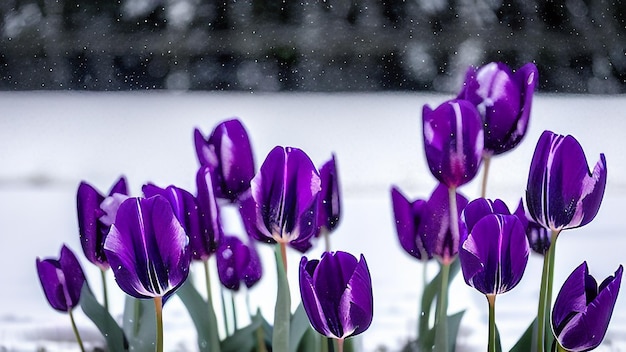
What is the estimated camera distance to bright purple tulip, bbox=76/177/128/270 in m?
0.19

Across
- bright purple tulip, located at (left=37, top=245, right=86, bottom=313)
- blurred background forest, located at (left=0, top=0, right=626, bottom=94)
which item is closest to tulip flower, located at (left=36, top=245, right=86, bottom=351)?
bright purple tulip, located at (left=37, top=245, right=86, bottom=313)

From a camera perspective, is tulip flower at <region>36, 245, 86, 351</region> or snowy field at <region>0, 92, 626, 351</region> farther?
snowy field at <region>0, 92, 626, 351</region>

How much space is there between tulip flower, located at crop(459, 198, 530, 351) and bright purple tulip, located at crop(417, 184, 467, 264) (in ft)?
0.10

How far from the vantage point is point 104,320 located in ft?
0.74

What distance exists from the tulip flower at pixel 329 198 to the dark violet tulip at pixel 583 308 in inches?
2.7

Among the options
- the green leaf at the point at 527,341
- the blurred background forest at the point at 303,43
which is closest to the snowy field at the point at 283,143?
the blurred background forest at the point at 303,43

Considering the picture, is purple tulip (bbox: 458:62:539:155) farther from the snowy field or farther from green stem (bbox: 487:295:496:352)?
the snowy field

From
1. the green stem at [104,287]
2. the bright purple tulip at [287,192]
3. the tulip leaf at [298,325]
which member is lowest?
the tulip leaf at [298,325]

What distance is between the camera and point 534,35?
44 centimetres

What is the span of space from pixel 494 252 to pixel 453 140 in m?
0.03

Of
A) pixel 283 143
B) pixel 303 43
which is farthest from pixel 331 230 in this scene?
pixel 303 43

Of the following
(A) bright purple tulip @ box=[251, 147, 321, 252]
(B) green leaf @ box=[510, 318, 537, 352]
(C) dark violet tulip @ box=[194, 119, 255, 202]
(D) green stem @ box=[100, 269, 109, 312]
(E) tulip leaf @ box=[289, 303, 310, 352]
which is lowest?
(B) green leaf @ box=[510, 318, 537, 352]

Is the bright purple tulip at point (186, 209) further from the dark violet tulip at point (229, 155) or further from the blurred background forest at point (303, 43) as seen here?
the blurred background forest at point (303, 43)

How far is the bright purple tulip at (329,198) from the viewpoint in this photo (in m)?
0.21
